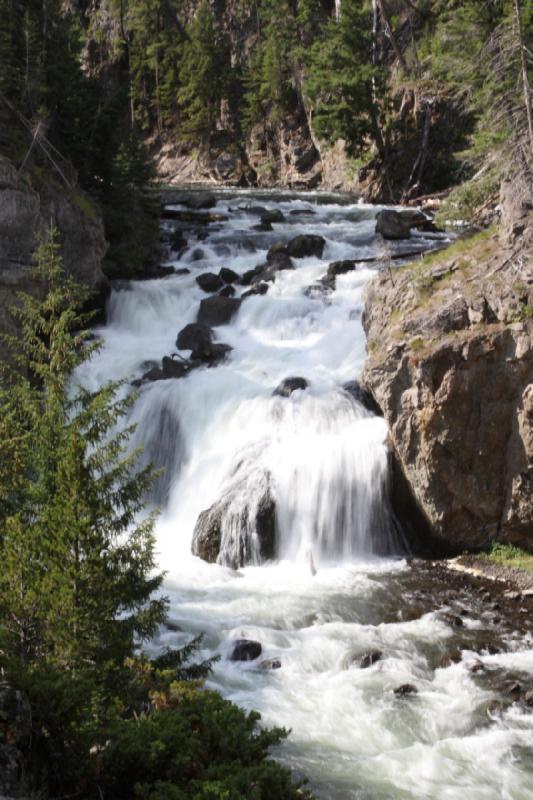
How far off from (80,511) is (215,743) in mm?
2876

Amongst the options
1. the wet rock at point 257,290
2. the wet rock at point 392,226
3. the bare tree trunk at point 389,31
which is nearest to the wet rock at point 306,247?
the wet rock at point 392,226

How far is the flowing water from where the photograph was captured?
9.64 metres

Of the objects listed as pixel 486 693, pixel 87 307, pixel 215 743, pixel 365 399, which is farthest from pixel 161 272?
pixel 215 743

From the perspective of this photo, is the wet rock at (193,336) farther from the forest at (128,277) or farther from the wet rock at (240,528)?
the wet rock at (240,528)

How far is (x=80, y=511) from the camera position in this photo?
802 centimetres

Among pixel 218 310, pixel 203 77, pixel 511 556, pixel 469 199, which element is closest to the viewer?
pixel 511 556

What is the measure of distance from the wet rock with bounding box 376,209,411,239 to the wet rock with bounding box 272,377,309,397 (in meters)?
12.5

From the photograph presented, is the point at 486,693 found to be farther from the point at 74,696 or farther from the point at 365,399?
the point at 365,399

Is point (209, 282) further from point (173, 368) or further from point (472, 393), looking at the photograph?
point (472, 393)

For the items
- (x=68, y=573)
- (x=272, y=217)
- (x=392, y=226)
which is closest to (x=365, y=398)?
(x=68, y=573)

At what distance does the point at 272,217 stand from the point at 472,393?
22.9 metres

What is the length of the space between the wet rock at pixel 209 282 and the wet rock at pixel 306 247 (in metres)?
3.37

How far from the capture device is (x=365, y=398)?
734 inches

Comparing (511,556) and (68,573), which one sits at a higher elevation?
(68,573)
